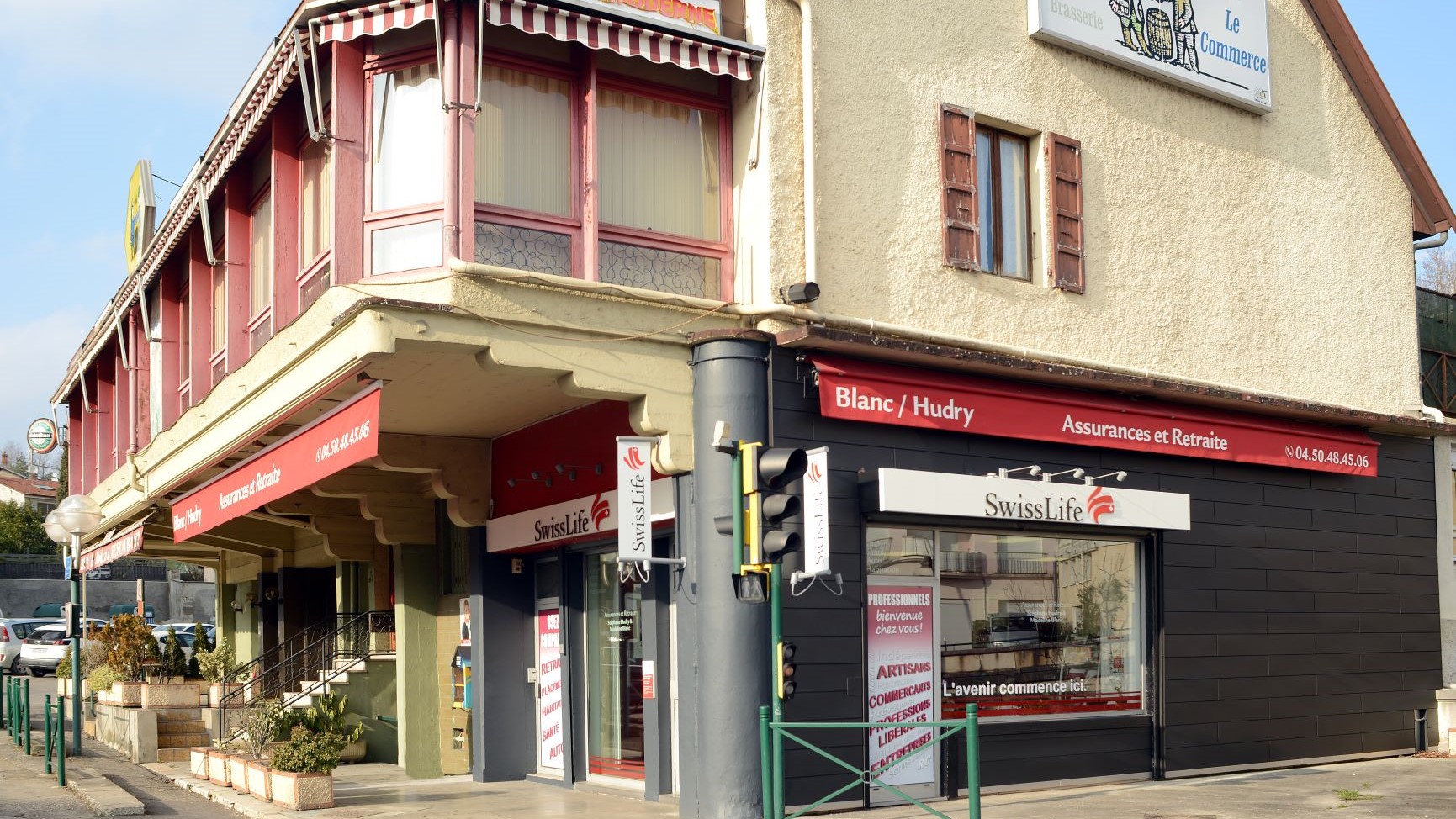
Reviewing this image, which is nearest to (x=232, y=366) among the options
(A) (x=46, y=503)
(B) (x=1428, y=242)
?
(B) (x=1428, y=242)

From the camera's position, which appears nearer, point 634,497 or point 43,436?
point 634,497

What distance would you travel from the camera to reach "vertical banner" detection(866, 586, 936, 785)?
41.3ft

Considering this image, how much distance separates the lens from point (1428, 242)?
60.1ft

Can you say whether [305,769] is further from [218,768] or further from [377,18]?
[377,18]

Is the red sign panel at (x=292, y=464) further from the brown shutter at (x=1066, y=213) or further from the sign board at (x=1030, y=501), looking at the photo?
the brown shutter at (x=1066, y=213)

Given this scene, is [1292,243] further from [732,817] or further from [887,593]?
[732,817]

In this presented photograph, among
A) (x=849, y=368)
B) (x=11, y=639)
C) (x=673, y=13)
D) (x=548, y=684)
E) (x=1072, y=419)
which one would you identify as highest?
(x=673, y=13)

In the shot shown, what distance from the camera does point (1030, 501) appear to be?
1312 cm

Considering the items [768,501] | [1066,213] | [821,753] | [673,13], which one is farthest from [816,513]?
[1066,213]

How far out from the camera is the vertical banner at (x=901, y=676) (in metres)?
12.6

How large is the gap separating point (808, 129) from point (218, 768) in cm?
909

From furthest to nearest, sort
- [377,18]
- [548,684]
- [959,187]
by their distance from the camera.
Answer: [548,684] → [959,187] → [377,18]

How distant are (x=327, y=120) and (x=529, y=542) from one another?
4.59 m

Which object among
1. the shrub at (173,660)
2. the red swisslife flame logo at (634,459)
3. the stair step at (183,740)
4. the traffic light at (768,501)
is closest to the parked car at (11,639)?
the shrub at (173,660)
